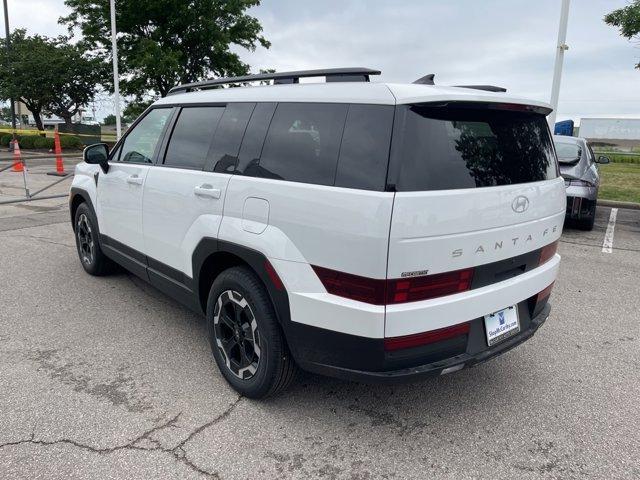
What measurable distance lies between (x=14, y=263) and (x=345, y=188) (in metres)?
4.93

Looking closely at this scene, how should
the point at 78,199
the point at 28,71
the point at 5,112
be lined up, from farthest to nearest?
the point at 5,112 → the point at 28,71 → the point at 78,199

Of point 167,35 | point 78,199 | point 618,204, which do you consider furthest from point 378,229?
point 167,35

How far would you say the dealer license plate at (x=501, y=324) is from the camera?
8.63 ft

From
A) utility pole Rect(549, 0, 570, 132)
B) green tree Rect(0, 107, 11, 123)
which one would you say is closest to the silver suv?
utility pole Rect(549, 0, 570, 132)

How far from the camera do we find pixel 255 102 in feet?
10.0

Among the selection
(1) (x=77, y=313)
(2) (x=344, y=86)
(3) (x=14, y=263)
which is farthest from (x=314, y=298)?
(3) (x=14, y=263)

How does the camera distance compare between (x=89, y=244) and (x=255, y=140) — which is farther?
(x=89, y=244)

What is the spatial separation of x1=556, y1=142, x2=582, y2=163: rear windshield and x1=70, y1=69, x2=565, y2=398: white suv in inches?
225

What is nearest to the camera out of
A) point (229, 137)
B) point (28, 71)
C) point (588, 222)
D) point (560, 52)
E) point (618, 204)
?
point (229, 137)

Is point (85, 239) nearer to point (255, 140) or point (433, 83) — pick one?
point (255, 140)

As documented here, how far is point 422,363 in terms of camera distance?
2.42 meters

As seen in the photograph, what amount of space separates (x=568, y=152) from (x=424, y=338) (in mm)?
7494

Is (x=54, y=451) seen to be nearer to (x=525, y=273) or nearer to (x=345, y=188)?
(x=345, y=188)

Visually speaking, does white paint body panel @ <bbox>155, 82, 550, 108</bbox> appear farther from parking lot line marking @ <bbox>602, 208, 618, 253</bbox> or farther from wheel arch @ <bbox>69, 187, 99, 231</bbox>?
parking lot line marking @ <bbox>602, 208, 618, 253</bbox>
